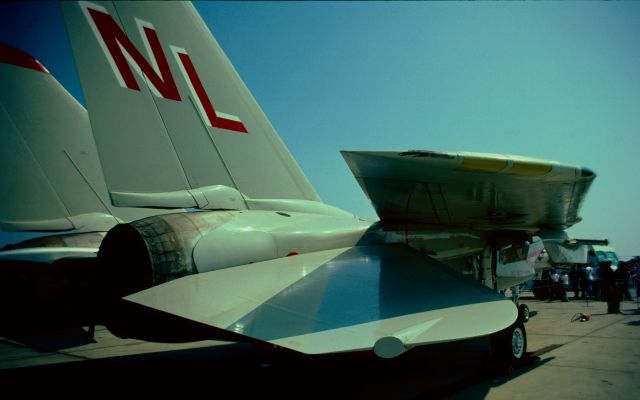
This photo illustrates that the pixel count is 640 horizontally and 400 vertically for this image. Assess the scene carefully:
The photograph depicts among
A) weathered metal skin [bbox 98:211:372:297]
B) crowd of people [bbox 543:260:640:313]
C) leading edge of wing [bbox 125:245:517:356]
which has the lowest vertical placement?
crowd of people [bbox 543:260:640:313]

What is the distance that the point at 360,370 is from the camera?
547cm

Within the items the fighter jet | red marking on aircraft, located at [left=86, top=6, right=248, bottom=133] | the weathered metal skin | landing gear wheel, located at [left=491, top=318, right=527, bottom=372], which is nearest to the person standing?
landing gear wheel, located at [left=491, top=318, right=527, bottom=372]

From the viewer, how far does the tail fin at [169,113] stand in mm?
4176

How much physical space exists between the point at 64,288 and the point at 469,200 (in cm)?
586

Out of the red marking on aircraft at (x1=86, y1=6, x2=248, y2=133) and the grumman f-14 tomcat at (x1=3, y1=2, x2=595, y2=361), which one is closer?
the grumman f-14 tomcat at (x1=3, y1=2, x2=595, y2=361)

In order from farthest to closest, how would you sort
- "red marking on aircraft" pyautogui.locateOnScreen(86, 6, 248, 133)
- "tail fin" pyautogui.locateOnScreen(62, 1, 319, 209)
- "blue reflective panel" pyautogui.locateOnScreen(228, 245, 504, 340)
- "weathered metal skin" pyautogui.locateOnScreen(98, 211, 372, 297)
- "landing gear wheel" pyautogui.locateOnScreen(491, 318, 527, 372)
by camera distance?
"landing gear wheel" pyautogui.locateOnScreen(491, 318, 527, 372) → "red marking on aircraft" pyautogui.locateOnScreen(86, 6, 248, 133) → "tail fin" pyautogui.locateOnScreen(62, 1, 319, 209) → "weathered metal skin" pyautogui.locateOnScreen(98, 211, 372, 297) → "blue reflective panel" pyautogui.locateOnScreen(228, 245, 504, 340)

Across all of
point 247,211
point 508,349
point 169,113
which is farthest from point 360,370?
point 169,113

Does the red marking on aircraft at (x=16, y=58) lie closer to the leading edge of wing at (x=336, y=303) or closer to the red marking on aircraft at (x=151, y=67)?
Result: the red marking on aircraft at (x=151, y=67)

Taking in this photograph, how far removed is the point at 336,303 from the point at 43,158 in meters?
8.66

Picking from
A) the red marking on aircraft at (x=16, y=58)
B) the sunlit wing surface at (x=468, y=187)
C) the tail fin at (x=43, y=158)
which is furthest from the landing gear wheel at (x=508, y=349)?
the red marking on aircraft at (x=16, y=58)

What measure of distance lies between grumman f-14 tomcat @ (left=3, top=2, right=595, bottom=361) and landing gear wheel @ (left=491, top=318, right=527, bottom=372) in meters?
0.02

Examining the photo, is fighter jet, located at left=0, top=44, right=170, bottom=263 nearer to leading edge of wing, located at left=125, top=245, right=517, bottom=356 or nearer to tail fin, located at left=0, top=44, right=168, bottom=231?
tail fin, located at left=0, top=44, right=168, bottom=231

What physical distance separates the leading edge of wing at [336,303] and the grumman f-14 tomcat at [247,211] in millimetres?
17

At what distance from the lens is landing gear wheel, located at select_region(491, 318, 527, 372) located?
539 centimetres
